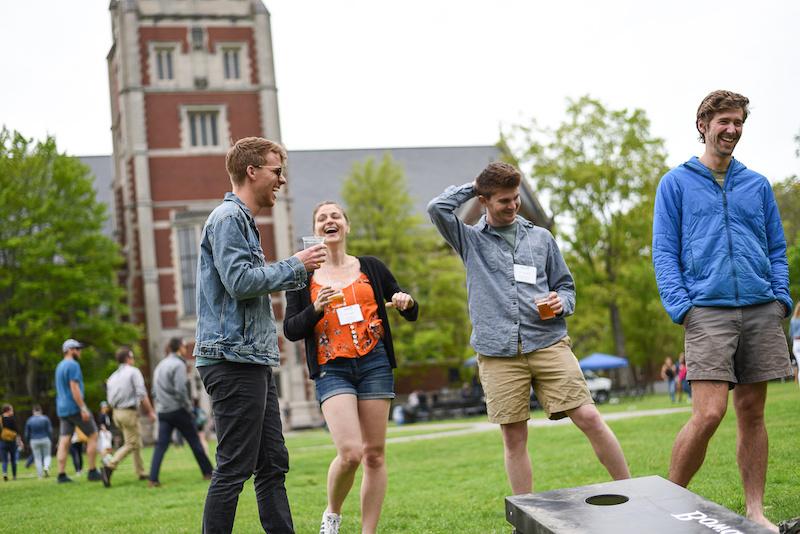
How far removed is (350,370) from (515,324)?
3.24 feet

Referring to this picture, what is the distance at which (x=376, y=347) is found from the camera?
559 centimetres

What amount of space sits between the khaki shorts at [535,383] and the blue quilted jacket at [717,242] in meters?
0.66

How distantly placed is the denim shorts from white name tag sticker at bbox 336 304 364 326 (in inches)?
8.1

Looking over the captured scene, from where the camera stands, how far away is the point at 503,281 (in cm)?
551

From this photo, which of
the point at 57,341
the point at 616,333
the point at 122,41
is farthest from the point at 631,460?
the point at 122,41

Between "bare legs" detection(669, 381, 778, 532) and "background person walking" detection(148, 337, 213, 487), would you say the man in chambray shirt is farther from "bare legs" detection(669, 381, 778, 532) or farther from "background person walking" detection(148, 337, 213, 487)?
"background person walking" detection(148, 337, 213, 487)

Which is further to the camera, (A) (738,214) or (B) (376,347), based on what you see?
(B) (376,347)

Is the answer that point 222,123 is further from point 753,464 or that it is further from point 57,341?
point 753,464

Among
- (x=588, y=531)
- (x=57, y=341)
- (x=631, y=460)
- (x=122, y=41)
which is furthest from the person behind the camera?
(x=122, y=41)

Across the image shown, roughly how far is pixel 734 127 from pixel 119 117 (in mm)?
41048

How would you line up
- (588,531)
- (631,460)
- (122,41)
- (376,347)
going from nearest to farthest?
1. (588,531)
2. (376,347)
3. (631,460)
4. (122,41)

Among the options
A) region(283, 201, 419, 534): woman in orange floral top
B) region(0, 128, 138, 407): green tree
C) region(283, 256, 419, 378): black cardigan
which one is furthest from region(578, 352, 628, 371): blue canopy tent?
region(283, 201, 419, 534): woman in orange floral top

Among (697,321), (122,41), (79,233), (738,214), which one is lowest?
(697,321)

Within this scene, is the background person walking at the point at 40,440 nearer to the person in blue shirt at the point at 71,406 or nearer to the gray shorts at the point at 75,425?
the person in blue shirt at the point at 71,406
